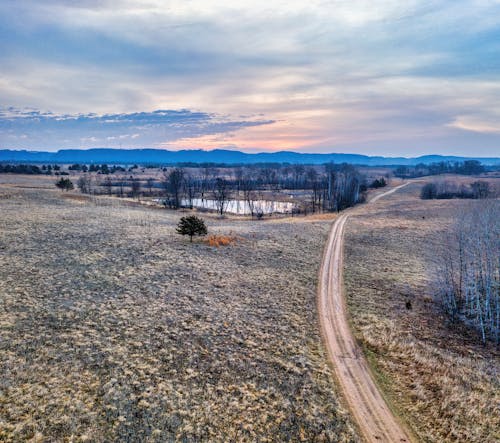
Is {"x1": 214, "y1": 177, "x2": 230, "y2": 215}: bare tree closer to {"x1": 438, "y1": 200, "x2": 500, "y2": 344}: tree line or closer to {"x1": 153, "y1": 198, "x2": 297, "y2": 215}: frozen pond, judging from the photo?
{"x1": 153, "y1": 198, "x2": 297, "y2": 215}: frozen pond

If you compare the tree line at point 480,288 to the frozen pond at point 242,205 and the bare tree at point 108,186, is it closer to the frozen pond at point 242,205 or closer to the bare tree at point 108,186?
the frozen pond at point 242,205

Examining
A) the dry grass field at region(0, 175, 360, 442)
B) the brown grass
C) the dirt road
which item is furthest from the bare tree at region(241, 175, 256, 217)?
the dirt road

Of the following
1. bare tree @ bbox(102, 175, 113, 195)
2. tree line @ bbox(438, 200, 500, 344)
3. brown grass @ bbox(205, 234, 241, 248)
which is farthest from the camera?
bare tree @ bbox(102, 175, 113, 195)

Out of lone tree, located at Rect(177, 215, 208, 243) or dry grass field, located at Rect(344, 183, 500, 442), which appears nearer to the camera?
dry grass field, located at Rect(344, 183, 500, 442)

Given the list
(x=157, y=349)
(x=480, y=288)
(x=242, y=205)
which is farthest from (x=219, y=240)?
(x=242, y=205)

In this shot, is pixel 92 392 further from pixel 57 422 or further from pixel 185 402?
pixel 185 402
